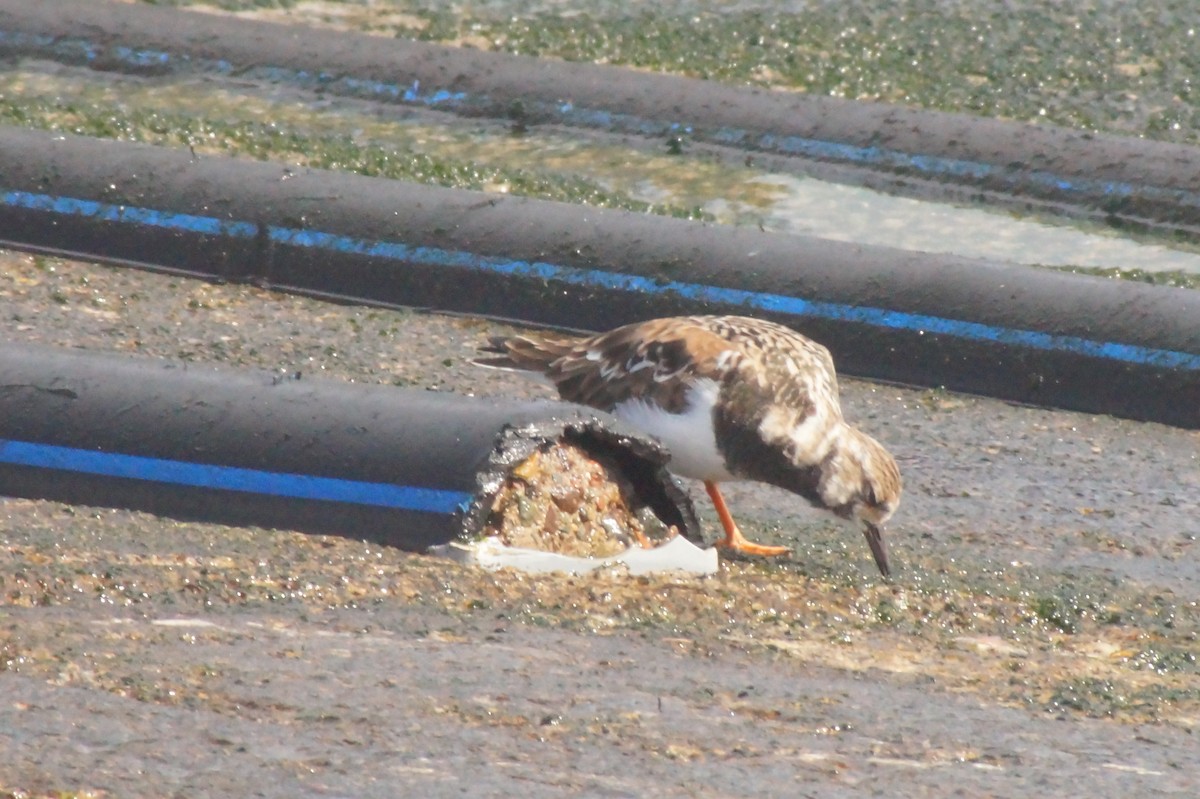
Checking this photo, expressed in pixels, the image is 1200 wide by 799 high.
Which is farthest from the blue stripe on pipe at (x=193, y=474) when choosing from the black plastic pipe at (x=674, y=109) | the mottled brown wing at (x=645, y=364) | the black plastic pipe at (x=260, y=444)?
the black plastic pipe at (x=674, y=109)

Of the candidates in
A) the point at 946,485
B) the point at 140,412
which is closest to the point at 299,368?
the point at 140,412

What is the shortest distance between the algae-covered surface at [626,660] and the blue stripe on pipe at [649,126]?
6.42 ft

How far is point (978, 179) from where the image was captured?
6477mm

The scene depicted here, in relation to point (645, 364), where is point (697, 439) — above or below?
below

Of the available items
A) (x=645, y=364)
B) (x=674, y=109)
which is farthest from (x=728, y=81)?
(x=645, y=364)

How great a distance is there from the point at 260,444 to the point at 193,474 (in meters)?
0.15

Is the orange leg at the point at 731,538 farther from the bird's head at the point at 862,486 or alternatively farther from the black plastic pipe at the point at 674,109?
the black plastic pipe at the point at 674,109

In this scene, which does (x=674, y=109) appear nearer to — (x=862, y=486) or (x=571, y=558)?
(x=862, y=486)

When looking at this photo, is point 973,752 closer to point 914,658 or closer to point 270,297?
point 914,658

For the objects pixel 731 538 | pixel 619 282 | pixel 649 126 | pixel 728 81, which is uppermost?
pixel 728 81

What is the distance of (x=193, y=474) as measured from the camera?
12.0ft

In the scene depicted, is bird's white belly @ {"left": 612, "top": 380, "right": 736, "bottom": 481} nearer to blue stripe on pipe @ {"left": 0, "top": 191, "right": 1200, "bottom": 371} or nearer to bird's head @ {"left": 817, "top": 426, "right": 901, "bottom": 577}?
bird's head @ {"left": 817, "top": 426, "right": 901, "bottom": 577}

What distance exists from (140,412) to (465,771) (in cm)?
155

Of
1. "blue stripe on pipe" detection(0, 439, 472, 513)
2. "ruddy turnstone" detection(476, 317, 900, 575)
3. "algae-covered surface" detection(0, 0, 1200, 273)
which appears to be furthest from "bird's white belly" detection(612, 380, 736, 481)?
"algae-covered surface" detection(0, 0, 1200, 273)
